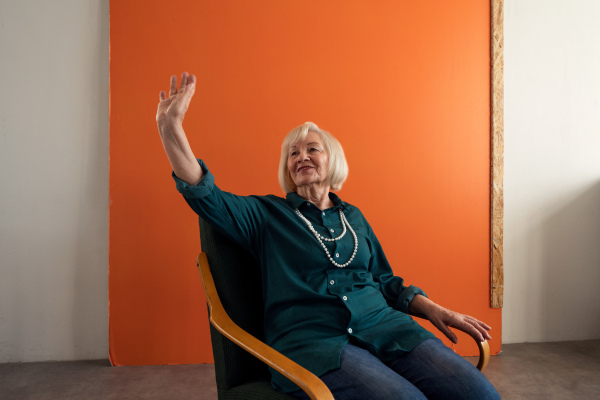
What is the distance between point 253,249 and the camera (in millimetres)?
1526

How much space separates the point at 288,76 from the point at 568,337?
8.62 ft

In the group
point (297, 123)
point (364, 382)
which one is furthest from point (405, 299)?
point (297, 123)

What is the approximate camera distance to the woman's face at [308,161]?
65.1 inches

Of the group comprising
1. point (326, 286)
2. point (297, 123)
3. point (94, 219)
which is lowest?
point (326, 286)

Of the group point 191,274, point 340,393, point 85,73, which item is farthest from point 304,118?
point 340,393

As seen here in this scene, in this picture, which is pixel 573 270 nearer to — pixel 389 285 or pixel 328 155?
pixel 389 285

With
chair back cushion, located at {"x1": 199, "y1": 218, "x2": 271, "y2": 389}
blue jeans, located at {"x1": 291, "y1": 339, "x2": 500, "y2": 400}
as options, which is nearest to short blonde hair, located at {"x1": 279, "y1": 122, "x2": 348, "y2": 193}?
chair back cushion, located at {"x1": 199, "y1": 218, "x2": 271, "y2": 389}

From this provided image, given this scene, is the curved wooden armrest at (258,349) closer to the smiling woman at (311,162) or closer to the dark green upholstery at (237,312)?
the dark green upholstery at (237,312)

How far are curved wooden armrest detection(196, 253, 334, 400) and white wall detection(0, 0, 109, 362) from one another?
1.55 metres

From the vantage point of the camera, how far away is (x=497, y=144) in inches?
113

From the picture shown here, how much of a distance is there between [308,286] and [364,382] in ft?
1.22

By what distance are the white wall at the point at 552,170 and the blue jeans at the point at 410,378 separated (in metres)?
1.94

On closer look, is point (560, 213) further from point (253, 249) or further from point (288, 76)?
point (253, 249)

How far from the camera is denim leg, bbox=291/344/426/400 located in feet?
3.67
